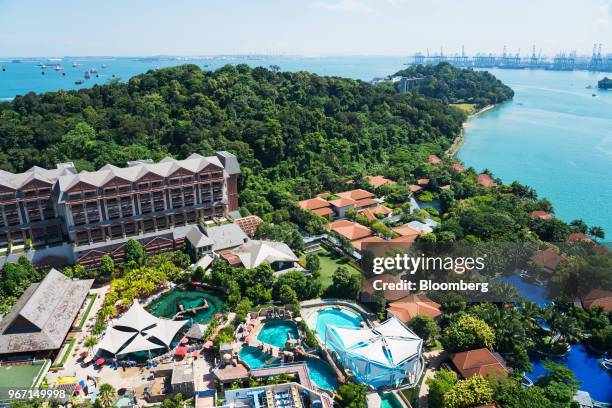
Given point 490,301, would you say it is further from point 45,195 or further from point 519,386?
point 45,195

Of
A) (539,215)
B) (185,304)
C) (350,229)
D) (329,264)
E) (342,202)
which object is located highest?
(342,202)

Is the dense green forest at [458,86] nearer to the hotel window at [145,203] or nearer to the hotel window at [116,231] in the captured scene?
the hotel window at [145,203]

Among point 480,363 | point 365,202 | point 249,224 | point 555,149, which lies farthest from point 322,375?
point 555,149

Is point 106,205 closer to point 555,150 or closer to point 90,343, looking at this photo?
point 90,343

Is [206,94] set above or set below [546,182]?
above

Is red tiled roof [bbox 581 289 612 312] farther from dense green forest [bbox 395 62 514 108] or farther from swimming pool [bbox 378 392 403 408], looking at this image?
dense green forest [bbox 395 62 514 108]

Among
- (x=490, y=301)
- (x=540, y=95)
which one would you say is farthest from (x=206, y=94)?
(x=540, y=95)
